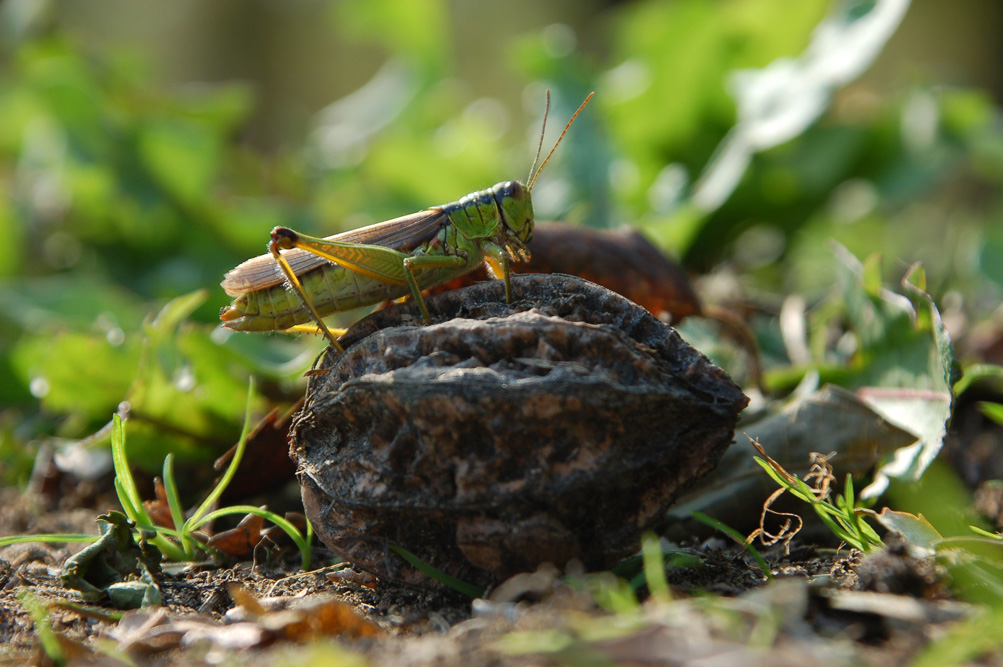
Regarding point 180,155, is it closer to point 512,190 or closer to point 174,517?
point 512,190

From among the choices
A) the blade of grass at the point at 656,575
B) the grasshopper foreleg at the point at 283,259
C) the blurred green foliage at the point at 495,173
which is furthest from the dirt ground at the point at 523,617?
the blurred green foliage at the point at 495,173

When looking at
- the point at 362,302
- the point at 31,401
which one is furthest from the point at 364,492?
the point at 31,401

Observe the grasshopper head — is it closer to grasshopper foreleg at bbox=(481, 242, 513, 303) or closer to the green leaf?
grasshopper foreleg at bbox=(481, 242, 513, 303)

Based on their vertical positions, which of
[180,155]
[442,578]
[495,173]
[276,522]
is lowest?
[442,578]

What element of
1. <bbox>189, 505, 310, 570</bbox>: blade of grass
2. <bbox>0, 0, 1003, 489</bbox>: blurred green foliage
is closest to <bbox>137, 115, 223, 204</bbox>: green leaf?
<bbox>0, 0, 1003, 489</bbox>: blurred green foliage

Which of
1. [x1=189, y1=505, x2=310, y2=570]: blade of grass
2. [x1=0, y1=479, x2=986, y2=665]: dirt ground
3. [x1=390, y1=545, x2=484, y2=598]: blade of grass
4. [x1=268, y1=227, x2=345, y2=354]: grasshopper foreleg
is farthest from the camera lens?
[x1=268, y1=227, x2=345, y2=354]: grasshopper foreleg

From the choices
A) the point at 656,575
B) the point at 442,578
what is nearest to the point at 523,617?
the point at 656,575

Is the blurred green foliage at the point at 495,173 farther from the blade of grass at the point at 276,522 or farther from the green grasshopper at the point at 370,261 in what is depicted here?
the blade of grass at the point at 276,522
